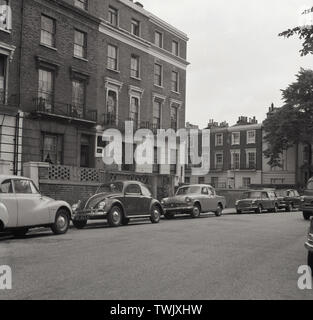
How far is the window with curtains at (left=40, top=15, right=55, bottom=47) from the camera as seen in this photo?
25.8 m

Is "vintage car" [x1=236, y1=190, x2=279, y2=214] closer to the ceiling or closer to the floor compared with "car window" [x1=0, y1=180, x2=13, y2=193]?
closer to the floor

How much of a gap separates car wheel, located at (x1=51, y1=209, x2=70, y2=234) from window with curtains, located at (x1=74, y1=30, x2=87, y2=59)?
51.4ft

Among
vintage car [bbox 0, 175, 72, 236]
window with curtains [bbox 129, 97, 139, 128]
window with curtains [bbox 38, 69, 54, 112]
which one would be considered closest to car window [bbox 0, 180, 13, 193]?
vintage car [bbox 0, 175, 72, 236]

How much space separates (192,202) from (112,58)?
13480mm

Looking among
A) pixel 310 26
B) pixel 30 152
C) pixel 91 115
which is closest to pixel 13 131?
pixel 30 152

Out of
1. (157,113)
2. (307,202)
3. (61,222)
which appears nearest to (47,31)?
(157,113)

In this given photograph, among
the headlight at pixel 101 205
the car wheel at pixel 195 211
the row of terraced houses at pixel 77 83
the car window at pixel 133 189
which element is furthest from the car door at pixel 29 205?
the car wheel at pixel 195 211

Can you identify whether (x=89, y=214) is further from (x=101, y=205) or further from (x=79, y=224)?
(x=79, y=224)

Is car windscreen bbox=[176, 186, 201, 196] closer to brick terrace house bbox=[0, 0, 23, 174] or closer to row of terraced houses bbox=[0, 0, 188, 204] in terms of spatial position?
row of terraced houses bbox=[0, 0, 188, 204]

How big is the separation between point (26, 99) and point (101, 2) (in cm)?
971

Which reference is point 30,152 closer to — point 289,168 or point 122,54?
point 122,54

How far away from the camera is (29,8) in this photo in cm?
2466

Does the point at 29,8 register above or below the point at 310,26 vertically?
above
